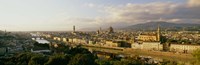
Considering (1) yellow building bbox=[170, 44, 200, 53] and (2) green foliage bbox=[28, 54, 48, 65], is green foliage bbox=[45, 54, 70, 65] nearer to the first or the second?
(2) green foliage bbox=[28, 54, 48, 65]

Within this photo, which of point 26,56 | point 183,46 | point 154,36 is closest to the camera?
point 26,56

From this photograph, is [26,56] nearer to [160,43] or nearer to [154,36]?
[160,43]

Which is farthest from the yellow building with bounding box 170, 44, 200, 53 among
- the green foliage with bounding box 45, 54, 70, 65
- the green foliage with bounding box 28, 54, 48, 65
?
the green foliage with bounding box 28, 54, 48, 65

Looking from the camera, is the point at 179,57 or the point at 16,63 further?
the point at 179,57

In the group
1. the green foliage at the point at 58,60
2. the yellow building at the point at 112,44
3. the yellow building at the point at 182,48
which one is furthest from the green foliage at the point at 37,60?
the yellow building at the point at 112,44

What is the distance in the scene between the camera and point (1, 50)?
34438mm

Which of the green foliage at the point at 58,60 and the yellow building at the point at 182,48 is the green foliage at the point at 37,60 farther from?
the yellow building at the point at 182,48

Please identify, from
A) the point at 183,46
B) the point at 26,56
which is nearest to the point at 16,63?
the point at 26,56

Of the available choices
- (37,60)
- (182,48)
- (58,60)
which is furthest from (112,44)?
(37,60)

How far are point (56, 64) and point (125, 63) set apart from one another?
5.10 metres

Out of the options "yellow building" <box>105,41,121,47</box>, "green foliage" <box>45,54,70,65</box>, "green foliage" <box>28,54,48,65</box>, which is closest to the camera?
"green foliage" <box>28,54,48,65</box>

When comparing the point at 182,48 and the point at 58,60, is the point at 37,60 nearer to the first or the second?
the point at 58,60

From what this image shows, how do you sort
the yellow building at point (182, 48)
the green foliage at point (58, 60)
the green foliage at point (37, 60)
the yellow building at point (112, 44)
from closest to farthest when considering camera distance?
the green foliage at point (37, 60), the green foliage at point (58, 60), the yellow building at point (182, 48), the yellow building at point (112, 44)

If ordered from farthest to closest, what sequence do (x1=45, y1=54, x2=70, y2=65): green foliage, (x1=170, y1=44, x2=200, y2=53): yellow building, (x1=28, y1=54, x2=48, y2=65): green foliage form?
(x1=170, y1=44, x2=200, y2=53): yellow building
(x1=45, y1=54, x2=70, y2=65): green foliage
(x1=28, y1=54, x2=48, y2=65): green foliage
